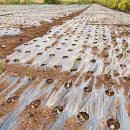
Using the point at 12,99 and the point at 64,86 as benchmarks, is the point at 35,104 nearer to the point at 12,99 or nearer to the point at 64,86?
the point at 12,99

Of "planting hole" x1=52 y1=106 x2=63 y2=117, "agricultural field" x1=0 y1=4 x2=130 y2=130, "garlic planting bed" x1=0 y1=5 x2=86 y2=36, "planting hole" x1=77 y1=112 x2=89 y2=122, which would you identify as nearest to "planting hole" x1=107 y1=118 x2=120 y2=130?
"agricultural field" x1=0 y1=4 x2=130 y2=130

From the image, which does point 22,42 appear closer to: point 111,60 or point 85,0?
point 111,60

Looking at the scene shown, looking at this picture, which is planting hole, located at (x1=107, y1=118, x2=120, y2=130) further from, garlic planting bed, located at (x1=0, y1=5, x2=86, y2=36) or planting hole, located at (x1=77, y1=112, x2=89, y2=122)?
garlic planting bed, located at (x1=0, y1=5, x2=86, y2=36)

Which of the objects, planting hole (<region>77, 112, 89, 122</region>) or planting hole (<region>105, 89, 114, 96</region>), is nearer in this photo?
planting hole (<region>77, 112, 89, 122</region>)

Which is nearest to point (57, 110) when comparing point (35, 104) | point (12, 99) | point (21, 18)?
point (35, 104)

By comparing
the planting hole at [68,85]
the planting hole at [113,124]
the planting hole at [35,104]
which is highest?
the planting hole at [113,124]

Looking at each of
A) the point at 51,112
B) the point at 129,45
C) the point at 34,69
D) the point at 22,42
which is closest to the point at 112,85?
the point at 51,112

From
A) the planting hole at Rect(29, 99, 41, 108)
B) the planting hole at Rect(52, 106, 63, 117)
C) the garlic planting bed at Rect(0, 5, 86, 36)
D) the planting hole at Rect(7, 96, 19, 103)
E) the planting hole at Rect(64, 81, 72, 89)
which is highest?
the planting hole at Rect(52, 106, 63, 117)

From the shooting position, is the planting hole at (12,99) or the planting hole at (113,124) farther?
the planting hole at (12,99)

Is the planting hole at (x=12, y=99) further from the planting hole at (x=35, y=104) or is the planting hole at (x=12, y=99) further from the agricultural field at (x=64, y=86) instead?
the planting hole at (x=35, y=104)

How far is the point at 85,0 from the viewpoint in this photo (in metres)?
37.8

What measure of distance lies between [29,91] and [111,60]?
199 cm

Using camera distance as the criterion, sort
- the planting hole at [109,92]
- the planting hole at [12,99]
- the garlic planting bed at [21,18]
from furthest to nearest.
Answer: the garlic planting bed at [21,18] → the planting hole at [109,92] → the planting hole at [12,99]

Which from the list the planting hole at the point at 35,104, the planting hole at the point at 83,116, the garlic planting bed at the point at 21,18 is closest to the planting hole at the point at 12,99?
the planting hole at the point at 35,104
